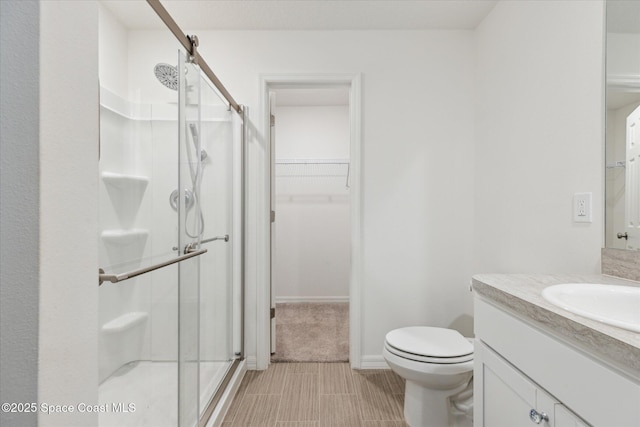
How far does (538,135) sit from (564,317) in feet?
3.95

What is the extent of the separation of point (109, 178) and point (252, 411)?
144 centimetres

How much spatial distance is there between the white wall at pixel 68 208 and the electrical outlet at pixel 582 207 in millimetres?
1680

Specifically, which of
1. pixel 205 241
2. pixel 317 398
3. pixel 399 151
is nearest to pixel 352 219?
pixel 399 151

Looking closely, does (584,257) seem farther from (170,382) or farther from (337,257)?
(337,257)

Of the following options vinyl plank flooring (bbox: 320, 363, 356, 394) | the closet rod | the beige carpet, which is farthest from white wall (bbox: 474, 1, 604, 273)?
the closet rod

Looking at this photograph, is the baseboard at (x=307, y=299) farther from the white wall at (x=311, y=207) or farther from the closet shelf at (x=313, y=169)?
the closet shelf at (x=313, y=169)

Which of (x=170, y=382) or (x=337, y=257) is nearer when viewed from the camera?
(x=170, y=382)

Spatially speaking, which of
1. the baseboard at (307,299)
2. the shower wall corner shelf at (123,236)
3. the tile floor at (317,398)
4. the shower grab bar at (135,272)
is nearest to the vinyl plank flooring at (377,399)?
the tile floor at (317,398)

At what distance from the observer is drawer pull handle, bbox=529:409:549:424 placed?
2.52ft

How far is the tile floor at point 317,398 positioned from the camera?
1636mm

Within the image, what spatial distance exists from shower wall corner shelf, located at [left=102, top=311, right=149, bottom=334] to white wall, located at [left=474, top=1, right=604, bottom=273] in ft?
6.01

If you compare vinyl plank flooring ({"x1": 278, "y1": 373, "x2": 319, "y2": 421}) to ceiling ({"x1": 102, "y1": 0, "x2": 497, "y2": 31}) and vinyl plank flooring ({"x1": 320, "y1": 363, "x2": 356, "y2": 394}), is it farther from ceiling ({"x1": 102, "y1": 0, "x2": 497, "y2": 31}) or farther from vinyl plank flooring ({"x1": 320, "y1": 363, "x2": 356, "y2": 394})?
ceiling ({"x1": 102, "y1": 0, "x2": 497, "y2": 31})

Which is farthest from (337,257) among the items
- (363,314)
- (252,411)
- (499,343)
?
(499,343)

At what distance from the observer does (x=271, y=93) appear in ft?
7.52
